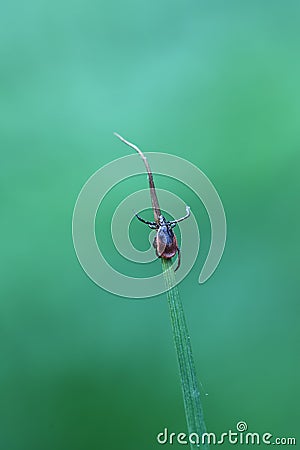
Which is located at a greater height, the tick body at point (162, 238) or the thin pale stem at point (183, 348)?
the tick body at point (162, 238)

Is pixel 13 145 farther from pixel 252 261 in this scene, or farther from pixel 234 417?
pixel 234 417

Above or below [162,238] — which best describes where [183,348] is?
below

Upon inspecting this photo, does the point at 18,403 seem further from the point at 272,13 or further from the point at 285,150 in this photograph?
the point at 272,13

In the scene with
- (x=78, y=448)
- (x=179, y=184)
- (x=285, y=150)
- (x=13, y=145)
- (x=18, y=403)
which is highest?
(x=13, y=145)

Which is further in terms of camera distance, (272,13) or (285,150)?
(272,13)

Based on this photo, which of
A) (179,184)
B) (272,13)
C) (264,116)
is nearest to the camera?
(179,184)

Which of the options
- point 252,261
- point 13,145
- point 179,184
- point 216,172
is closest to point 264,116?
point 216,172

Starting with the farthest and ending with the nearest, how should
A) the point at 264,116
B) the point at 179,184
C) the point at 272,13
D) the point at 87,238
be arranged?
the point at 272,13
the point at 264,116
the point at 179,184
the point at 87,238

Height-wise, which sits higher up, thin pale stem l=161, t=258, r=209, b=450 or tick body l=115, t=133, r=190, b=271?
tick body l=115, t=133, r=190, b=271

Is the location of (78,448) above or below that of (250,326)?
below
